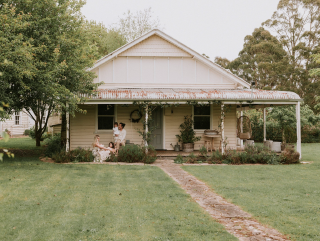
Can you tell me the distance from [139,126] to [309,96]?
25.1m

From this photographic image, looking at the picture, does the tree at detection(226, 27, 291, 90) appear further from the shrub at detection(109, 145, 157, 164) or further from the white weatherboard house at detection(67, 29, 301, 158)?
the shrub at detection(109, 145, 157, 164)

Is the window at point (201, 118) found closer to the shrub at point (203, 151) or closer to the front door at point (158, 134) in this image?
the front door at point (158, 134)

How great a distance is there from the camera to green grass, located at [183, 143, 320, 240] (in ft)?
16.4

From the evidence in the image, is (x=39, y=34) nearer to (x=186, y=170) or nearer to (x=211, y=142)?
(x=186, y=170)

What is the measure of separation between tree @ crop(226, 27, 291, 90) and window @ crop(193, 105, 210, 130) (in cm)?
1932

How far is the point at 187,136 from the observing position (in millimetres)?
14375

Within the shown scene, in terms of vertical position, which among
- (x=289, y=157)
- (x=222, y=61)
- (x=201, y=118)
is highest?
(x=222, y=61)

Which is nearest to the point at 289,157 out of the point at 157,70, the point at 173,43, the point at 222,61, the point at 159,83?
the point at 159,83

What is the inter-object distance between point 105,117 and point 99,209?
30.6ft

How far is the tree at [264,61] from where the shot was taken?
105 feet

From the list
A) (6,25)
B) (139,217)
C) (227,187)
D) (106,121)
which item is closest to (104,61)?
(106,121)

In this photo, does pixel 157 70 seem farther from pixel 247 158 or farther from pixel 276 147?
pixel 276 147

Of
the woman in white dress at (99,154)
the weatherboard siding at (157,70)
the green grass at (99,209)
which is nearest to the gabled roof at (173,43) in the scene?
the weatherboard siding at (157,70)

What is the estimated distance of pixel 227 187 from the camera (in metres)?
7.70
